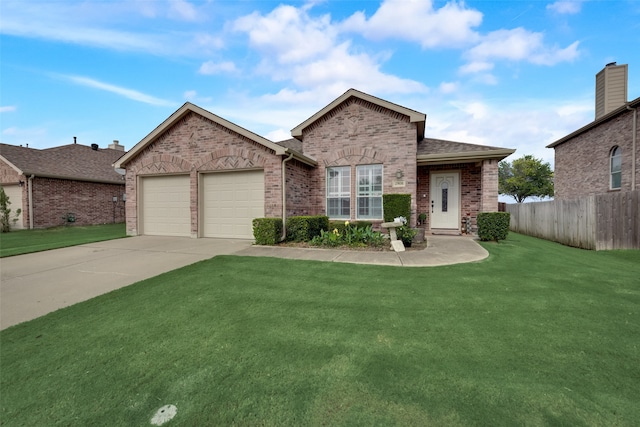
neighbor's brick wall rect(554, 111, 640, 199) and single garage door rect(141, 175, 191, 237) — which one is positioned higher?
neighbor's brick wall rect(554, 111, 640, 199)

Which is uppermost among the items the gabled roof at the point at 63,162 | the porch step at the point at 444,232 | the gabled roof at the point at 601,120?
the gabled roof at the point at 601,120

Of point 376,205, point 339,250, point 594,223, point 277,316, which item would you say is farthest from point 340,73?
point 277,316

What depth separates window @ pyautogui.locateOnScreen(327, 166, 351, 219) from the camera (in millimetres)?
10531

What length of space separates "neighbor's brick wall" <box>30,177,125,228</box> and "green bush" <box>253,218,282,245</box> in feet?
46.9

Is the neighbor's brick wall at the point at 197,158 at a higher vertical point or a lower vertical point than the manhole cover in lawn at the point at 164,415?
higher

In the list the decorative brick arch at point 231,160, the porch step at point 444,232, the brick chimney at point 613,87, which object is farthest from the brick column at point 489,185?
the brick chimney at point 613,87

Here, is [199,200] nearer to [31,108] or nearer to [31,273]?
[31,273]

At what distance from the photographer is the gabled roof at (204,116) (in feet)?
29.7

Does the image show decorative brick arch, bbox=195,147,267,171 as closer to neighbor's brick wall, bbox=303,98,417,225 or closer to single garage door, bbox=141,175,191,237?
single garage door, bbox=141,175,191,237

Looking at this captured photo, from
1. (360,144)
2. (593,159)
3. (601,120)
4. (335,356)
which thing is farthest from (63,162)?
(593,159)

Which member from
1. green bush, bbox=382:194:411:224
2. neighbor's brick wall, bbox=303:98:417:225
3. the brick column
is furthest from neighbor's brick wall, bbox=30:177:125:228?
the brick column

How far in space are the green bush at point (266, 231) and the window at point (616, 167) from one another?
14001 mm

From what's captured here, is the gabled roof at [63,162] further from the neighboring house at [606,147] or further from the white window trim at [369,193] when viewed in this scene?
the neighboring house at [606,147]

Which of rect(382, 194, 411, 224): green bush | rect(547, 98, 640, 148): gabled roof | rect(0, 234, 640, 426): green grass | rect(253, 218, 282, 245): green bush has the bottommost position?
rect(0, 234, 640, 426): green grass
